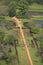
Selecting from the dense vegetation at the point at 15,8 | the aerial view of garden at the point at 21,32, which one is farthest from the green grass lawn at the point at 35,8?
the dense vegetation at the point at 15,8

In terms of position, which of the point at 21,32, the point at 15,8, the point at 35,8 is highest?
the point at 15,8

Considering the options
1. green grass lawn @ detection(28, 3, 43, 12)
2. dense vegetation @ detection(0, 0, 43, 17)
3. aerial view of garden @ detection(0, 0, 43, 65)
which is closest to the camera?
aerial view of garden @ detection(0, 0, 43, 65)

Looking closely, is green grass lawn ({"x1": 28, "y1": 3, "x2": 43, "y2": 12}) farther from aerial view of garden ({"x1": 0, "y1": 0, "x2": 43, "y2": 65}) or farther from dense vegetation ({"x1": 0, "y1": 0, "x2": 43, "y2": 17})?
dense vegetation ({"x1": 0, "y1": 0, "x2": 43, "y2": 17})

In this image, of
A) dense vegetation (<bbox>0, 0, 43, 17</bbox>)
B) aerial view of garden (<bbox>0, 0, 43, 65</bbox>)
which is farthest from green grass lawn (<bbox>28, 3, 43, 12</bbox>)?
dense vegetation (<bbox>0, 0, 43, 17</bbox>)

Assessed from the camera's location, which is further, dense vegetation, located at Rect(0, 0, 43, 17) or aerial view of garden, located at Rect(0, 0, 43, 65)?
dense vegetation, located at Rect(0, 0, 43, 17)

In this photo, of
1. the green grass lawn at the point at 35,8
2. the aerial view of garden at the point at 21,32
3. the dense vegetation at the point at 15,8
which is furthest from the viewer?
the green grass lawn at the point at 35,8

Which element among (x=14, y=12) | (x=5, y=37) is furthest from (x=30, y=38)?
(x=14, y=12)

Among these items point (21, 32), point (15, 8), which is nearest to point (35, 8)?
point (15, 8)

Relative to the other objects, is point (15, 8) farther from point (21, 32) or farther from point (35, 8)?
point (21, 32)

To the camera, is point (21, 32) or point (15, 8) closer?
point (21, 32)

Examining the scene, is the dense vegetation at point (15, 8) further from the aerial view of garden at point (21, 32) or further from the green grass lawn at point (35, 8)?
the green grass lawn at point (35, 8)
